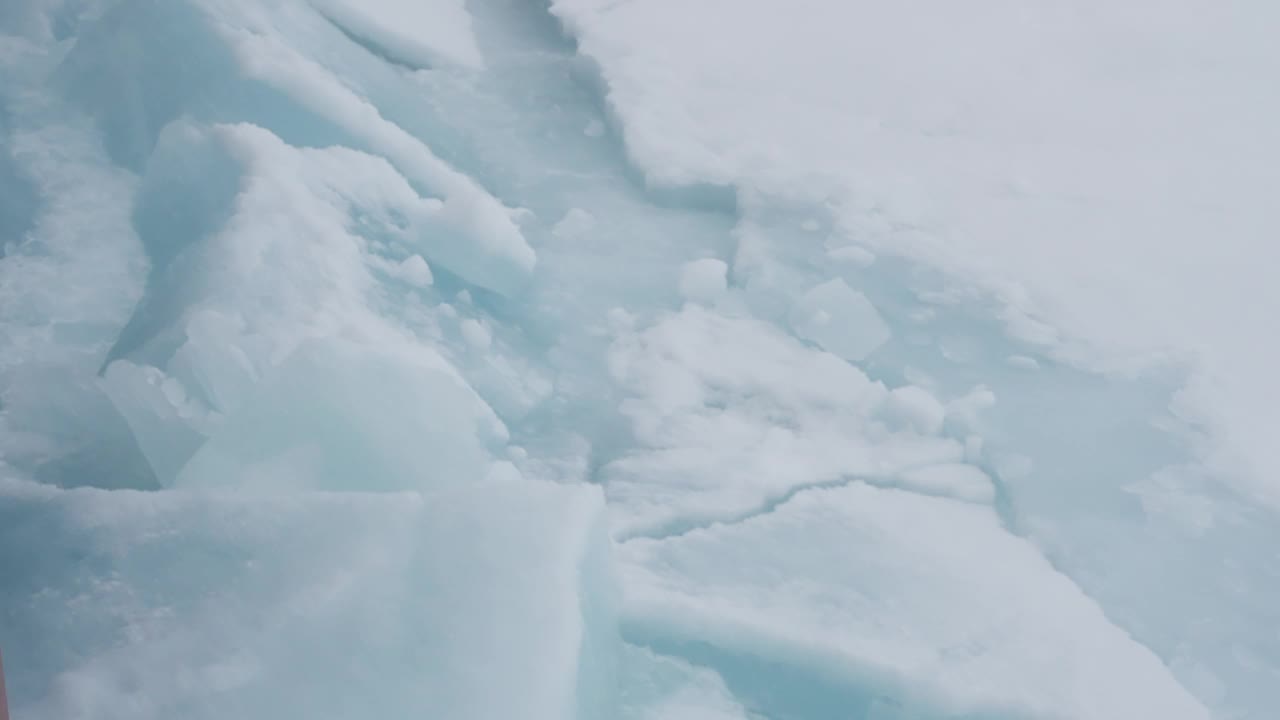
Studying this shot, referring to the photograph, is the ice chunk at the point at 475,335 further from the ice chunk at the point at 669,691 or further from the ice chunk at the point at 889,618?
the ice chunk at the point at 669,691

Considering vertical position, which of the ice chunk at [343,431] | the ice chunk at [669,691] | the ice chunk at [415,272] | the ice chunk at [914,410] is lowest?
the ice chunk at [669,691]

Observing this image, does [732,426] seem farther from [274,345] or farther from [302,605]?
[302,605]

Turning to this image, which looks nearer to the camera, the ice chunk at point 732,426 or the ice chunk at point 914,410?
the ice chunk at point 732,426

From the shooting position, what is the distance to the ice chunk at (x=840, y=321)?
2512 mm

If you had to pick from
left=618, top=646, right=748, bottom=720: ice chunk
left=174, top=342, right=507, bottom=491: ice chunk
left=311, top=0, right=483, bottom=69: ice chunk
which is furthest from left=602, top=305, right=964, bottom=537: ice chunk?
left=311, top=0, right=483, bottom=69: ice chunk

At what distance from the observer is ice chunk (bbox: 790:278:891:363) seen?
2512 mm

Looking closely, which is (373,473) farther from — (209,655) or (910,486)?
(910,486)

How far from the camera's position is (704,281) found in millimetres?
2613

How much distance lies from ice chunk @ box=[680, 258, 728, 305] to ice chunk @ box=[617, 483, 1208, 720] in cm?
71

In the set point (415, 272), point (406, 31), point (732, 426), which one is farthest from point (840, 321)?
point (406, 31)

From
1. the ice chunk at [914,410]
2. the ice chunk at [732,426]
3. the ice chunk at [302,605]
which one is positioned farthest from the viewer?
the ice chunk at [914,410]

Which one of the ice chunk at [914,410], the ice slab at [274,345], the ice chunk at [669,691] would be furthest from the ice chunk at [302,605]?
the ice chunk at [914,410]

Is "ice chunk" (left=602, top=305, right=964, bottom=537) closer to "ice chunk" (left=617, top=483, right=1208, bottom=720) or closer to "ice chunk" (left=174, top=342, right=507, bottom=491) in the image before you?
"ice chunk" (left=617, top=483, right=1208, bottom=720)

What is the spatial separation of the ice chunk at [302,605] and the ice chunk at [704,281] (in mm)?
1103
